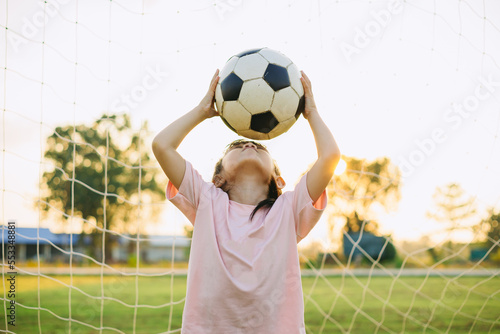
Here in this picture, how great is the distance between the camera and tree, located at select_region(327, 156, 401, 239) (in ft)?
14.3

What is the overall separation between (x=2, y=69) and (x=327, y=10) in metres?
2.49

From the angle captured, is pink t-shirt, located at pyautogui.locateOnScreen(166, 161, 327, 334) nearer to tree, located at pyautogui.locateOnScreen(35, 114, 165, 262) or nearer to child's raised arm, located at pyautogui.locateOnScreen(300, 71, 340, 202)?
child's raised arm, located at pyautogui.locateOnScreen(300, 71, 340, 202)

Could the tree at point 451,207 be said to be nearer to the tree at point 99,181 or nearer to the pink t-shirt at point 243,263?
the pink t-shirt at point 243,263

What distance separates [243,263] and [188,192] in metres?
0.35

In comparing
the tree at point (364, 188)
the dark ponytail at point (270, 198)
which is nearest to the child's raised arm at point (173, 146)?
the dark ponytail at point (270, 198)

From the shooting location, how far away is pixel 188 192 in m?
1.90

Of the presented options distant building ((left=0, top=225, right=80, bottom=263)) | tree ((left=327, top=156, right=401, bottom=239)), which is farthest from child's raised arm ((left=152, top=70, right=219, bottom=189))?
distant building ((left=0, top=225, right=80, bottom=263))

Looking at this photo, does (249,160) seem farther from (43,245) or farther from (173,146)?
(43,245)

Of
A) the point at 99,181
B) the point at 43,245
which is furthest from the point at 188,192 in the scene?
the point at 43,245

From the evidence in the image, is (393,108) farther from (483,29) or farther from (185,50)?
(185,50)

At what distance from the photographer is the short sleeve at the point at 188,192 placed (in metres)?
1.90

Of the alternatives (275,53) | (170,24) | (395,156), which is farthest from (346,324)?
(275,53)

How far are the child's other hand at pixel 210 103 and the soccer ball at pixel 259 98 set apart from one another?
0.02 m

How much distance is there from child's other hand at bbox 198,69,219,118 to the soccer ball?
0.02 meters
